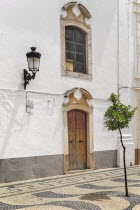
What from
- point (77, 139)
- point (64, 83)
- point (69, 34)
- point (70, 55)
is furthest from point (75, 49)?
point (77, 139)

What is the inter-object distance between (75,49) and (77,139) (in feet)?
9.83

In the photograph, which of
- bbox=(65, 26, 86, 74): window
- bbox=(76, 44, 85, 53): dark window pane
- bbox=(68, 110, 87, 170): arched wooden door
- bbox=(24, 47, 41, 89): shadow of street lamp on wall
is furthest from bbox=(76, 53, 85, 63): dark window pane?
bbox=(24, 47, 41, 89): shadow of street lamp on wall

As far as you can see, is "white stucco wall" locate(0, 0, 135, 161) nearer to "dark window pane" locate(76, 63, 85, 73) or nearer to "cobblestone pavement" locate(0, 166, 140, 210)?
"dark window pane" locate(76, 63, 85, 73)

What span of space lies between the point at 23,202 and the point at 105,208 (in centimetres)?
173

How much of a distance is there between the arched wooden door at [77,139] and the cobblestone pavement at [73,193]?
61 cm

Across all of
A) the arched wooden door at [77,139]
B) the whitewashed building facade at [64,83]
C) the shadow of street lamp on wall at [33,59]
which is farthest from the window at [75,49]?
the shadow of street lamp on wall at [33,59]

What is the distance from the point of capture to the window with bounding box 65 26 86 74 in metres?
11.1

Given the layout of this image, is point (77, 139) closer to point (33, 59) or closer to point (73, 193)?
point (33, 59)

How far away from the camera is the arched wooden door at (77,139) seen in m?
11.1

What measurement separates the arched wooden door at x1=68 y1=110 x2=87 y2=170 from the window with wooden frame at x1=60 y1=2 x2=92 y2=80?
1340 mm

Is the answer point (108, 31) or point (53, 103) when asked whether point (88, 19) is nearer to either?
point (108, 31)

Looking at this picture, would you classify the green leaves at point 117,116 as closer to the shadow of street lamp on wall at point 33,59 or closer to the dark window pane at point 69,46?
the shadow of street lamp on wall at point 33,59

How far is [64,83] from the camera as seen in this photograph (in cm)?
1086

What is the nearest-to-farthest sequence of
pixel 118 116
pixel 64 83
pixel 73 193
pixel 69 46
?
pixel 118 116 < pixel 73 193 < pixel 64 83 < pixel 69 46
